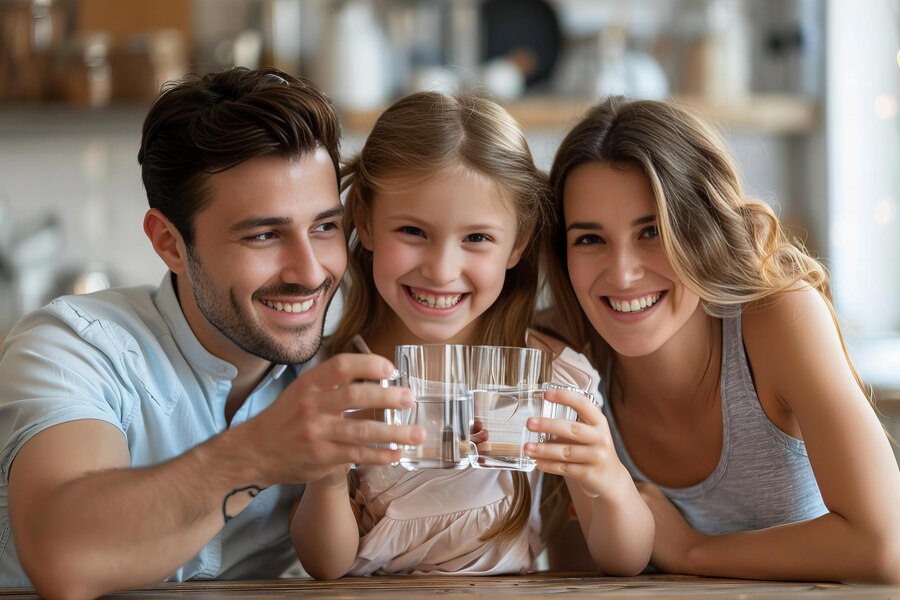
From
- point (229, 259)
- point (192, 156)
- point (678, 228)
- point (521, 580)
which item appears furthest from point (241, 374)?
point (678, 228)

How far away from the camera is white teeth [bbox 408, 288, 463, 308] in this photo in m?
1.53

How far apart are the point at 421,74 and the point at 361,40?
0.80 ft

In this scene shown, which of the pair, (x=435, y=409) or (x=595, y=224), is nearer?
(x=435, y=409)

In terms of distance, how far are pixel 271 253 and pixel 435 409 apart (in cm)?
46

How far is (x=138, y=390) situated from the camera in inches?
58.5

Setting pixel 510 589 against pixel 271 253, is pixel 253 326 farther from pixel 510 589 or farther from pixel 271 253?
pixel 510 589

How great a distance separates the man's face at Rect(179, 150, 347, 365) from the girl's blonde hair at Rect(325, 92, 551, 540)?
11 cm

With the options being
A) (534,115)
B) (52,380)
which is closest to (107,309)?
(52,380)

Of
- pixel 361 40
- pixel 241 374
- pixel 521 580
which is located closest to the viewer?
pixel 521 580

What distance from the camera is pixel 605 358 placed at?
1718 mm

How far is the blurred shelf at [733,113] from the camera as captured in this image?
10.9 feet

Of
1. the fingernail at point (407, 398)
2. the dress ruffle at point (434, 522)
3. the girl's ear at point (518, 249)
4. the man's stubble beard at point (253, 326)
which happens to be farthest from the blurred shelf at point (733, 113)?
the fingernail at point (407, 398)

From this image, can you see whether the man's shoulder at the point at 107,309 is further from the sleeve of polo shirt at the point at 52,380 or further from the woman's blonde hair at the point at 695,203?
the woman's blonde hair at the point at 695,203

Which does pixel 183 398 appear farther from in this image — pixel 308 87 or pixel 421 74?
pixel 421 74
